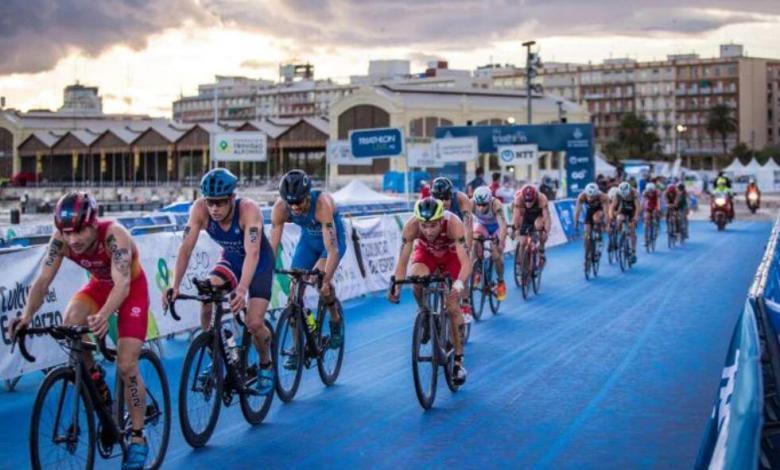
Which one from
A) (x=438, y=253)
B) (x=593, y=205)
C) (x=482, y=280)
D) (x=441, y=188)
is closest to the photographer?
(x=438, y=253)

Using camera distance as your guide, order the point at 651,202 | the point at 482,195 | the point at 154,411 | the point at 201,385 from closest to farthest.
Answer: the point at 154,411 → the point at 201,385 → the point at 482,195 → the point at 651,202

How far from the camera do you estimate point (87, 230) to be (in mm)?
6664

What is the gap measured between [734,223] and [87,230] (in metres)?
40.5

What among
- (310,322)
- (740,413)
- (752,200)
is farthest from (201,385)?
(752,200)

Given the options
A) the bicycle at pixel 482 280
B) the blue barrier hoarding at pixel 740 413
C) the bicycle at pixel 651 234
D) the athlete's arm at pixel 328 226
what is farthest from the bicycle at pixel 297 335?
the bicycle at pixel 651 234

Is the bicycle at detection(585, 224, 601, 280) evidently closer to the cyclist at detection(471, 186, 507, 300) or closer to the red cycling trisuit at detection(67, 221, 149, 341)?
the cyclist at detection(471, 186, 507, 300)

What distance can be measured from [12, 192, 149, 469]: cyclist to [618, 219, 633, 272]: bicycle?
55.5 ft

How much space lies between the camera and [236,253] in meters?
8.59

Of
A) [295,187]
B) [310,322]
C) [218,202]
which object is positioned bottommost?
[310,322]

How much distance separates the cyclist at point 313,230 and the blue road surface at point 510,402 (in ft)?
2.40

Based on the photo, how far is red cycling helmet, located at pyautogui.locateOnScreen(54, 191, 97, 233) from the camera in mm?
6531

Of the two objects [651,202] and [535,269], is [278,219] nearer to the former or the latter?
[535,269]

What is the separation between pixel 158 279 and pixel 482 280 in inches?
189

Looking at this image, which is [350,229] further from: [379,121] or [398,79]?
[398,79]
